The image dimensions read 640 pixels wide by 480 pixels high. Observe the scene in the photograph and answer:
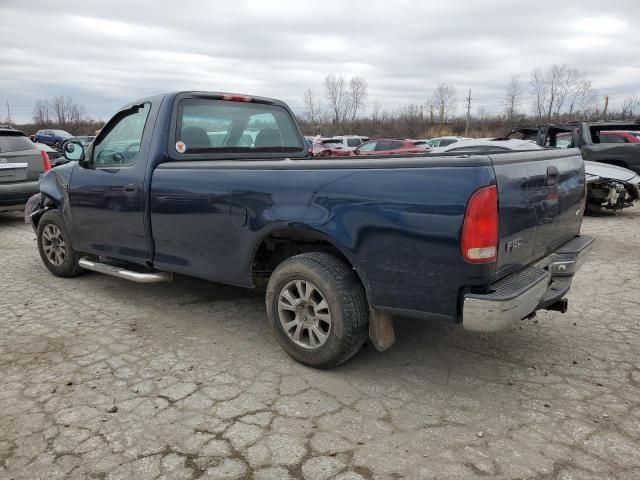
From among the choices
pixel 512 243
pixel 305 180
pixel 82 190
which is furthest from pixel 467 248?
pixel 82 190

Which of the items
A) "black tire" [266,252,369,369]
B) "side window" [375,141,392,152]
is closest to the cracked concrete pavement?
"black tire" [266,252,369,369]

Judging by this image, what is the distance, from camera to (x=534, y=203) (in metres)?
3.09

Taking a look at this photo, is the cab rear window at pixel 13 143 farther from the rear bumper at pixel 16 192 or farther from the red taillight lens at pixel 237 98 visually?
the red taillight lens at pixel 237 98

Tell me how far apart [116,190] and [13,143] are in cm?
609

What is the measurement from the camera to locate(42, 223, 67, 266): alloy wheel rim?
18.1 ft

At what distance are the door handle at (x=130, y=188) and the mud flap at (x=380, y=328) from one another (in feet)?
7.64

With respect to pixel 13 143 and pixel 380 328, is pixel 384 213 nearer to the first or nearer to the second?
pixel 380 328

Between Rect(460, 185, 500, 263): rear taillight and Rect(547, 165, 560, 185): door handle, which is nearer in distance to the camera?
Rect(460, 185, 500, 263): rear taillight

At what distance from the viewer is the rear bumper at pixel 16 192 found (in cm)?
869

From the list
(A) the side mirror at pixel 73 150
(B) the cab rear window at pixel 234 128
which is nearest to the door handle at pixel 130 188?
(B) the cab rear window at pixel 234 128

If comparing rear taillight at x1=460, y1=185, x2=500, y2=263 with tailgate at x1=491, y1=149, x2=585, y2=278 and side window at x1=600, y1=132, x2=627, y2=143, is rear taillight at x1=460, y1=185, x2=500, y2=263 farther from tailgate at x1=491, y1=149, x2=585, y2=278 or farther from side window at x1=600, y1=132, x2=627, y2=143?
side window at x1=600, y1=132, x2=627, y2=143

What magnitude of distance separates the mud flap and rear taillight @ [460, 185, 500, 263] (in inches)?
29.8

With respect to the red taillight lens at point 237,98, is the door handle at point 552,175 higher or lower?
lower

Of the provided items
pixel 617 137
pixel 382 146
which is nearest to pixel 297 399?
pixel 617 137
